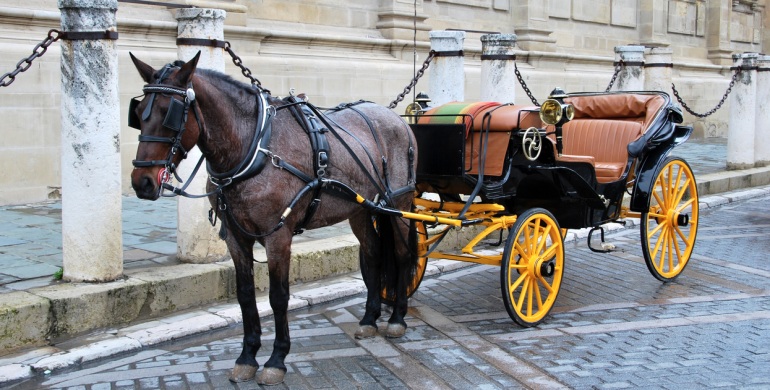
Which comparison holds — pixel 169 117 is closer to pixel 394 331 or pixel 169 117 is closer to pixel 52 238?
pixel 394 331

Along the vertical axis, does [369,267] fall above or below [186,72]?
below

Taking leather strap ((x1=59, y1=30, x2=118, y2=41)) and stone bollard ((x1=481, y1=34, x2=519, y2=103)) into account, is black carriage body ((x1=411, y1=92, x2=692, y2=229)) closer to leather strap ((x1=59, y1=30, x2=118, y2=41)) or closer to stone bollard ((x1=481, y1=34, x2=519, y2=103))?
leather strap ((x1=59, y1=30, x2=118, y2=41))

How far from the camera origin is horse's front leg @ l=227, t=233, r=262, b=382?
388 centimetres

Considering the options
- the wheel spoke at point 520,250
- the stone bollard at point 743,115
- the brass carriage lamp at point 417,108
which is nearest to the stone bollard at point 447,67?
the brass carriage lamp at point 417,108

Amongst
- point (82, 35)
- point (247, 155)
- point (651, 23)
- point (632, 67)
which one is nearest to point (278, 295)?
point (247, 155)

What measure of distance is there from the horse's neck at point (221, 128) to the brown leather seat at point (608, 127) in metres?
3.13

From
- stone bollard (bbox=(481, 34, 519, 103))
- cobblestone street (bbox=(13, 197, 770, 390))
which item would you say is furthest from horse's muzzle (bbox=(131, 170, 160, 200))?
stone bollard (bbox=(481, 34, 519, 103))

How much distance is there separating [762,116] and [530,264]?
923 centimetres

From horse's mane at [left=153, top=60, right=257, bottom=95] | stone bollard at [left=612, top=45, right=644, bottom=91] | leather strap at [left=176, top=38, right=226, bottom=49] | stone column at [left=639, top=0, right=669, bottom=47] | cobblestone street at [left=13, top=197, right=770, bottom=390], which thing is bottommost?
cobblestone street at [left=13, top=197, right=770, bottom=390]

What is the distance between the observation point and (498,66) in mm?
8078

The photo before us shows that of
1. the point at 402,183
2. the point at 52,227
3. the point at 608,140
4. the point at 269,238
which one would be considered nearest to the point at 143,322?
the point at 269,238

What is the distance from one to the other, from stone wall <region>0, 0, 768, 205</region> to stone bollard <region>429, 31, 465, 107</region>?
3.25m

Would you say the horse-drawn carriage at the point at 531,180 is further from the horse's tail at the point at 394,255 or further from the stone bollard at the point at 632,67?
the stone bollard at the point at 632,67

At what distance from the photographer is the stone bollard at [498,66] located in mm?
8031
